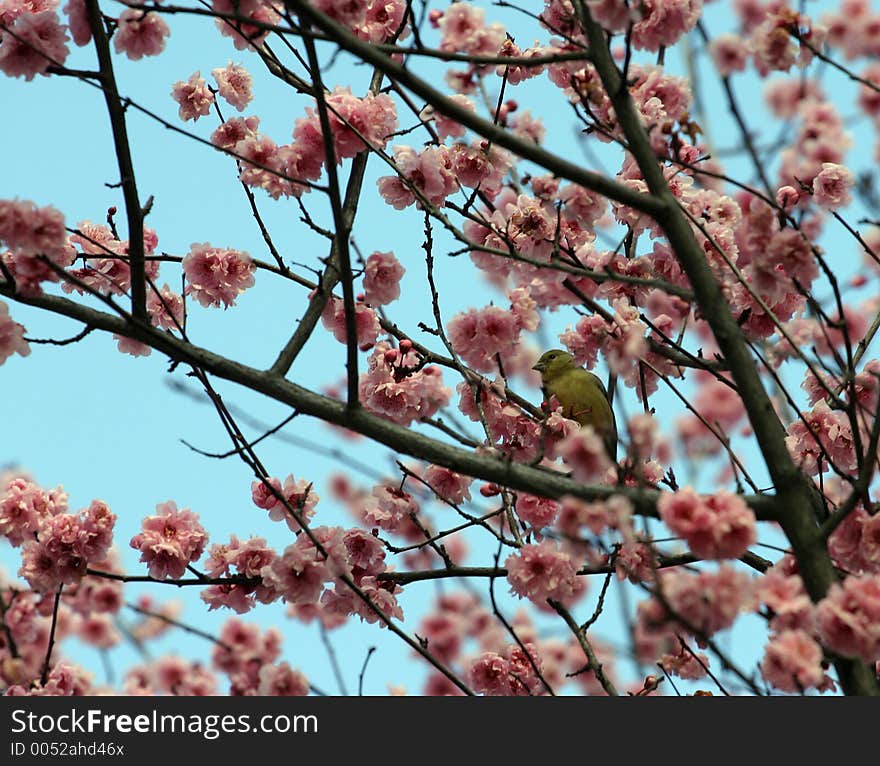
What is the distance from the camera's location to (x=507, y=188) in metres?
4.86

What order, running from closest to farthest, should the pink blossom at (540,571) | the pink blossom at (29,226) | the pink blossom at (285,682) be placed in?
the pink blossom at (29,226)
the pink blossom at (285,682)
the pink blossom at (540,571)

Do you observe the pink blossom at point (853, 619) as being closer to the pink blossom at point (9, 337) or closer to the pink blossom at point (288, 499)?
the pink blossom at point (288, 499)

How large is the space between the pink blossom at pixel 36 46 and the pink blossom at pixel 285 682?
7.49 ft

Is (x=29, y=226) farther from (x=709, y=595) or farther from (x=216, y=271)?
(x=709, y=595)

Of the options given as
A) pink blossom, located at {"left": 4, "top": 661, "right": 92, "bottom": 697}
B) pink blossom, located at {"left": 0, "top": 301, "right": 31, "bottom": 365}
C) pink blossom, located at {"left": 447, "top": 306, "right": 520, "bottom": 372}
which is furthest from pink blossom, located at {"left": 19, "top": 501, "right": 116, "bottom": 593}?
pink blossom, located at {"left": 447, "top": 306, "right": 520, "bottom": 372}

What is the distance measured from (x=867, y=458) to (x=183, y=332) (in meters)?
2.15

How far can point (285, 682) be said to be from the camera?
3.53 m

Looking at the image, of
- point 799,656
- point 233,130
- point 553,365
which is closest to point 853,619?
point 799,656

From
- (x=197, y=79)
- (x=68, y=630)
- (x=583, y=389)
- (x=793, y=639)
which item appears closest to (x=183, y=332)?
(x=197, y=79)

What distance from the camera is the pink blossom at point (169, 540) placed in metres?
4.27

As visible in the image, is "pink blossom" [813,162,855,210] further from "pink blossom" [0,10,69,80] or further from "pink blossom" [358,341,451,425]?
"pink blossom" [0,10,69,80]

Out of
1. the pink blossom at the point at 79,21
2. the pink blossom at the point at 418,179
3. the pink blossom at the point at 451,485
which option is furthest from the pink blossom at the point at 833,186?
the pink blossom at the point at 79,21

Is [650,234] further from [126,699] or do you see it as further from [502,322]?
[126,699]

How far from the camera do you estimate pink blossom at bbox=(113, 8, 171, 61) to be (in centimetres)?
414
